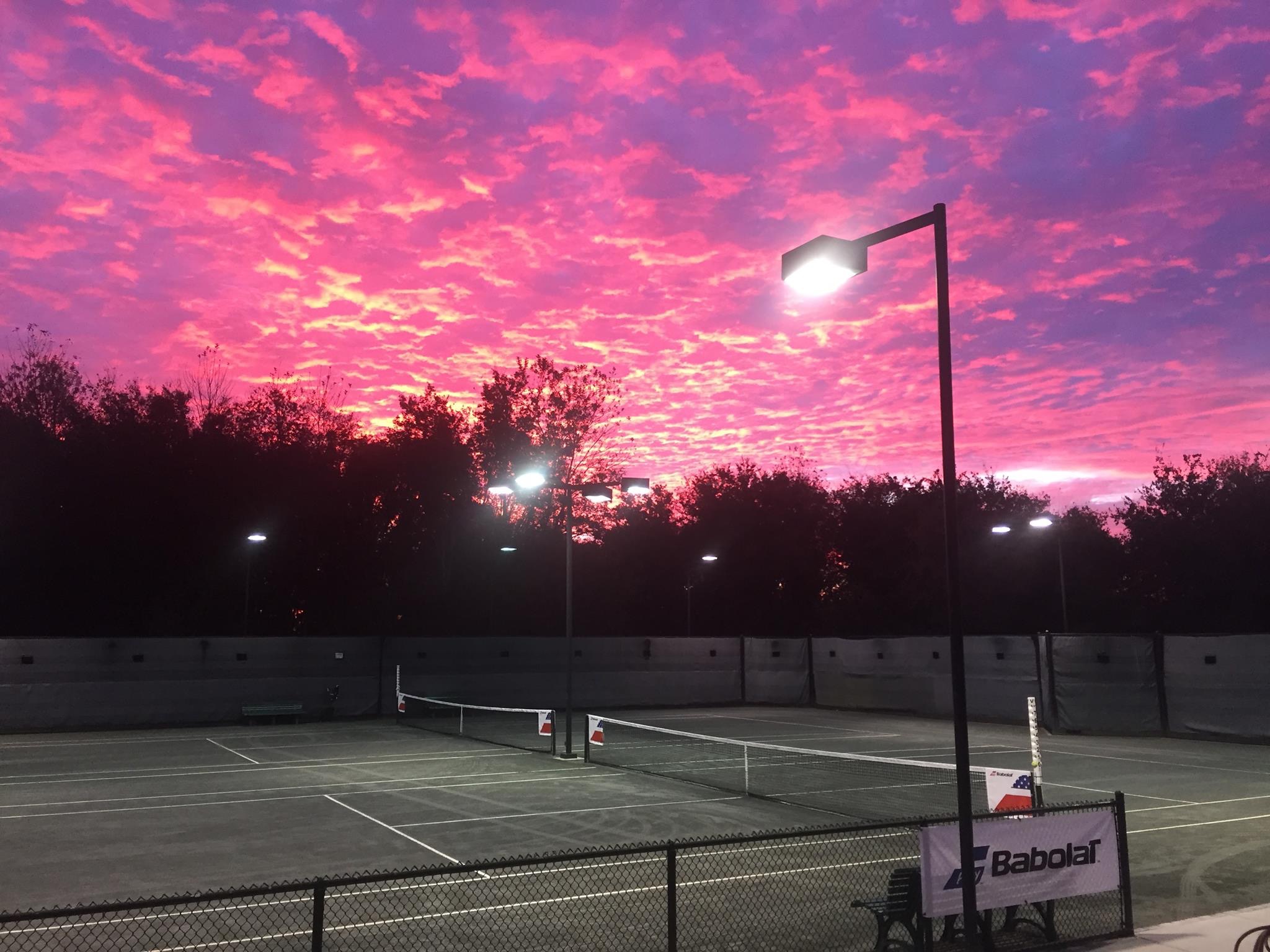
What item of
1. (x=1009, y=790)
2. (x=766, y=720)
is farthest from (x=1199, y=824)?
(x=766, y=720)

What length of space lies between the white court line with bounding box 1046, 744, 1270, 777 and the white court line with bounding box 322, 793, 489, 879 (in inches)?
699

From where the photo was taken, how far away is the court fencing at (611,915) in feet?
28.9

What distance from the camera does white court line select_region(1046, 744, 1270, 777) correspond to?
21484 millimetres

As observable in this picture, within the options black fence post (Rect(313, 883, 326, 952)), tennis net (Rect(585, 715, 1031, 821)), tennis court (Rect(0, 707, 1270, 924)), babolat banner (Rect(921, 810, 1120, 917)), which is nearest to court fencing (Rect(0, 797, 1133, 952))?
babolat banner (Rect(921, 810, 1120, 917))

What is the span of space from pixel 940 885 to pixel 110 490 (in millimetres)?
44107

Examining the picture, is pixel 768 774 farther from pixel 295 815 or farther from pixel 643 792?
pixel 295 815

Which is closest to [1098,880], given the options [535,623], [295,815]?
[295,815]

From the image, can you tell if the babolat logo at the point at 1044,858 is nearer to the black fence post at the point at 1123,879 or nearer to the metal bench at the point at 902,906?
the black fence post at the point at 1123,879

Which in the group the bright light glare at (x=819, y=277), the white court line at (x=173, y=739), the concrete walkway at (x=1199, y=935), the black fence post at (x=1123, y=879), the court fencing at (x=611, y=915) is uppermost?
the bright light glare at (x=819, y=277)

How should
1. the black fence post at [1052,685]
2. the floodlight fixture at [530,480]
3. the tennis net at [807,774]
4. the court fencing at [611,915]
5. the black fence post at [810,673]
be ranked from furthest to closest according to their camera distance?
the black fence post at [810,673] → the black fence post at [1052,685] → the floodlight fixture at [530,480] → the tennis net at [807,774] → the court fencing at [611,915]

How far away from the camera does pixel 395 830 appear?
14859mm

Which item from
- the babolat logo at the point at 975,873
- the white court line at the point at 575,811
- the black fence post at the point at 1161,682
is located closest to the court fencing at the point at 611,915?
the babolat logo at the point at 975,873

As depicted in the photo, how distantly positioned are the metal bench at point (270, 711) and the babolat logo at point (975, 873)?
3101 centimetres

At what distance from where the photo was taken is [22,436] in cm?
4262
